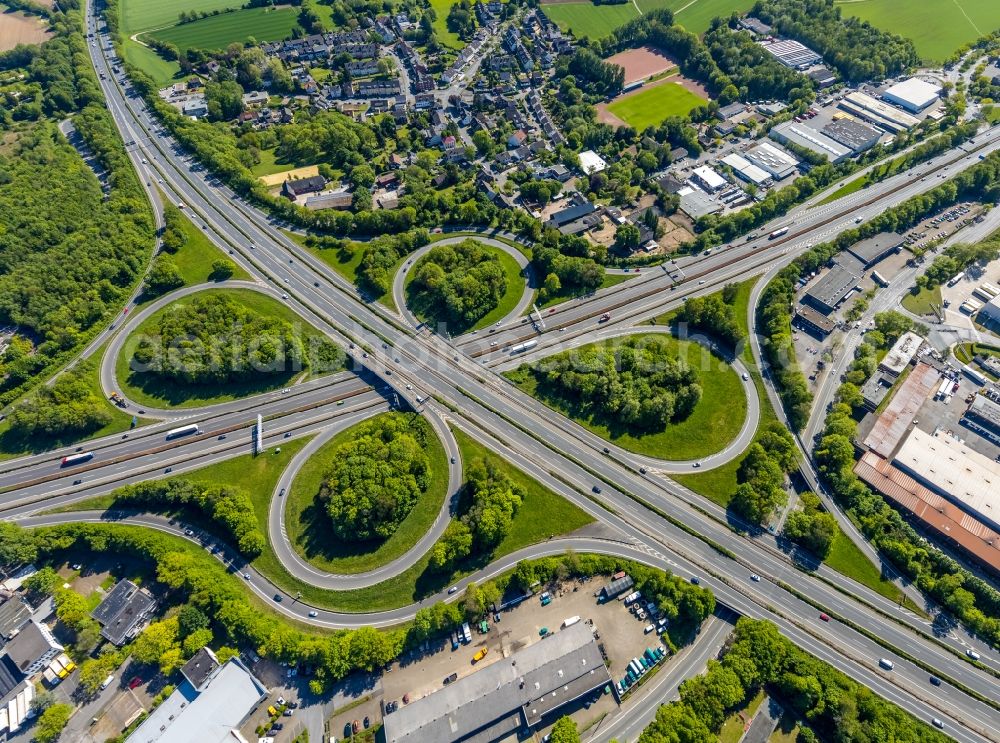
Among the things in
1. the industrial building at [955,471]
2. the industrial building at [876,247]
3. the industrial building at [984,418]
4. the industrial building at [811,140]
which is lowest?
the industrial building at [955,471]

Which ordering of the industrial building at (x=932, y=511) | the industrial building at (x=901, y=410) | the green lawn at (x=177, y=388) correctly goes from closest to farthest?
the industrial building at (x=932, y=511) → the industrial building at (x=901, y=410) → the green lawn at (x=177, y=388)

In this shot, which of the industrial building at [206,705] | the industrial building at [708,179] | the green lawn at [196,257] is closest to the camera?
the industrial building at [206,705]

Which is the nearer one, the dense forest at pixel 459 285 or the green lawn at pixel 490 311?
the dense forest at pixel 459 285

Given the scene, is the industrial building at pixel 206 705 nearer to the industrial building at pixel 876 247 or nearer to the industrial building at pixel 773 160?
the industrial building at pixel 876 247

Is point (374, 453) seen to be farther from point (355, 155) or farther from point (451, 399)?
point (355, 155)

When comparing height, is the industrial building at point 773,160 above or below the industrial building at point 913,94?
below

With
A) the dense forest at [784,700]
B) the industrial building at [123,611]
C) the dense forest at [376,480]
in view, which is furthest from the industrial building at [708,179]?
the industrial building at [123,611]
